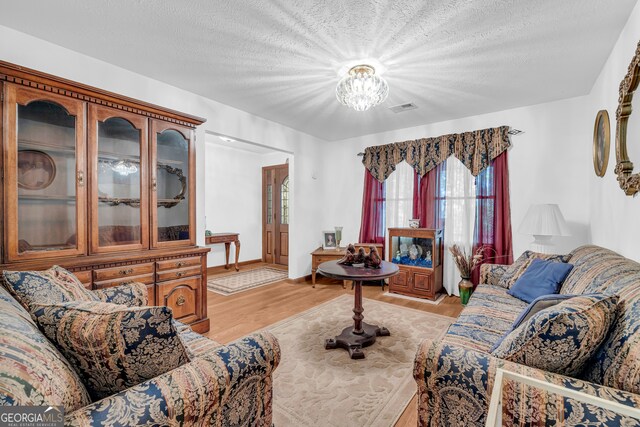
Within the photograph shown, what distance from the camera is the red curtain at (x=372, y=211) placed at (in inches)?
191

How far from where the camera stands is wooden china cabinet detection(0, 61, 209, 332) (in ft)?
6.27

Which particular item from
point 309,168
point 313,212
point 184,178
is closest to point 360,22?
point 184,178

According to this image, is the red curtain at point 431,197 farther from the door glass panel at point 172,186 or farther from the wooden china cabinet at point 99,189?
the door glass panel at point 172,186

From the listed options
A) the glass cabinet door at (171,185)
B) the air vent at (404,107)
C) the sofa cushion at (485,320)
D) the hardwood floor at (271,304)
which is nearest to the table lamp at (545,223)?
the sofa cushion at (485,320)

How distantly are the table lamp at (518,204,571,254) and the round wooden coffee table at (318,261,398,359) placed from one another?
62.3 inches

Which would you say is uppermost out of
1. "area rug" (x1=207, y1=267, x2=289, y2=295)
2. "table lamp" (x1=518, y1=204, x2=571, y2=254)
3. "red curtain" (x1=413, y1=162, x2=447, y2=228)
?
"red curtain" (x1=413, y1=162, x2=447, y2=228)

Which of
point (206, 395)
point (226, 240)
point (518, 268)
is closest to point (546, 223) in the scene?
point (518, 268)

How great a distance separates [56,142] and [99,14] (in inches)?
37.7

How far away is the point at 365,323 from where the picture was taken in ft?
9.90

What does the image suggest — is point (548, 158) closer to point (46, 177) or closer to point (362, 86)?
point (362, 86)

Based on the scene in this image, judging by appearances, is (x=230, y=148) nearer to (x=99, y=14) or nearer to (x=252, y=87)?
(x=252, y=87)

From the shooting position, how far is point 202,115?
3377 mm

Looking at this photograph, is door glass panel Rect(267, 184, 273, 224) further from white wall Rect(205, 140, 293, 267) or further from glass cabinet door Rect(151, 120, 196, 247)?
glass cabinet door Rect(151, 120, 196, 247)

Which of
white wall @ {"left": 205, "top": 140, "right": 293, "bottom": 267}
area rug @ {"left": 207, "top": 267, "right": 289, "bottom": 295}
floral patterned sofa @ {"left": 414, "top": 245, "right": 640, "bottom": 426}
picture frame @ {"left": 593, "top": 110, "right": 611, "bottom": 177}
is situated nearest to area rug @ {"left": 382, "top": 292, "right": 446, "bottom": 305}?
area rug @ {"left": 207, "top": 267, "right": 289, "bottom": 295}
